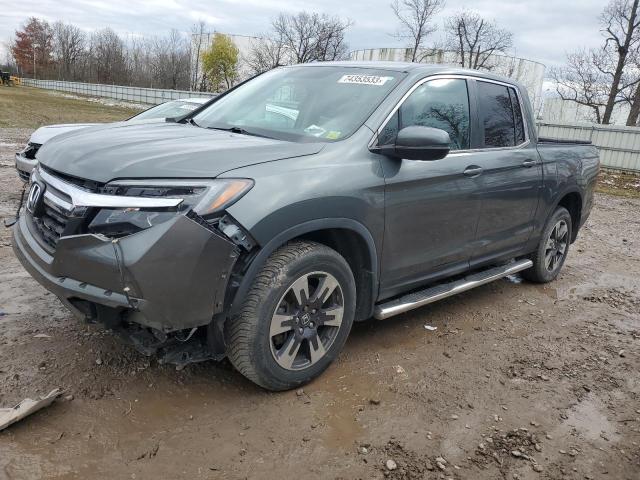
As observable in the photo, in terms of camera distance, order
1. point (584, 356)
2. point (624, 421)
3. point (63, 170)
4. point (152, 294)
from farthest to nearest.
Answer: point (584, 356), point (624, 421), point (63, 170), point (152, 294)

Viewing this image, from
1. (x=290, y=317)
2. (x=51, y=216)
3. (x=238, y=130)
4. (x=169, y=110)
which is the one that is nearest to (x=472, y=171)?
(x=238, y=130)

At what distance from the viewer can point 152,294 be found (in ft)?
8.16

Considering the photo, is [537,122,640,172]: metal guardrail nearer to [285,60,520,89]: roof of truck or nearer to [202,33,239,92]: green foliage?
[285,60,520,89]: roof of truck

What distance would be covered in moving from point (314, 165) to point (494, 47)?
35.1m

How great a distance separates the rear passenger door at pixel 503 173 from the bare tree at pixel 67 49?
91.1 meters

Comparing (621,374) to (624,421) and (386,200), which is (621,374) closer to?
(624,421)

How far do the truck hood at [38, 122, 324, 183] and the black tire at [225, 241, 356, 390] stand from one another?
1.75ft

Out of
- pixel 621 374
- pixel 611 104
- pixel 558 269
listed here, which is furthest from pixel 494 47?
pixel 621 374

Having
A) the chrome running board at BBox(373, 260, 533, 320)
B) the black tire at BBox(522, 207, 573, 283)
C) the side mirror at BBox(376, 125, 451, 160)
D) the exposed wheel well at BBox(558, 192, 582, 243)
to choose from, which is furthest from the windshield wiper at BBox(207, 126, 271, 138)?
the exposed wheel well at BBox(558, 192, 582, 243)

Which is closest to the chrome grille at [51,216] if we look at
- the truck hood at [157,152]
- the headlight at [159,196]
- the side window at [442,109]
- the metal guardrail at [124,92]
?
the truck hood at [157,152]

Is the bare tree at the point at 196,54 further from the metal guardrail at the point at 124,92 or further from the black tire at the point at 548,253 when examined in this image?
the black tire at the point at 548,253

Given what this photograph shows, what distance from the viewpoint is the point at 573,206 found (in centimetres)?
577

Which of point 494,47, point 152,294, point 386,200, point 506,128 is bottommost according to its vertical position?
point 152,294

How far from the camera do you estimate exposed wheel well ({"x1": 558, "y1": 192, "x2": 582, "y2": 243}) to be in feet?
18.4
